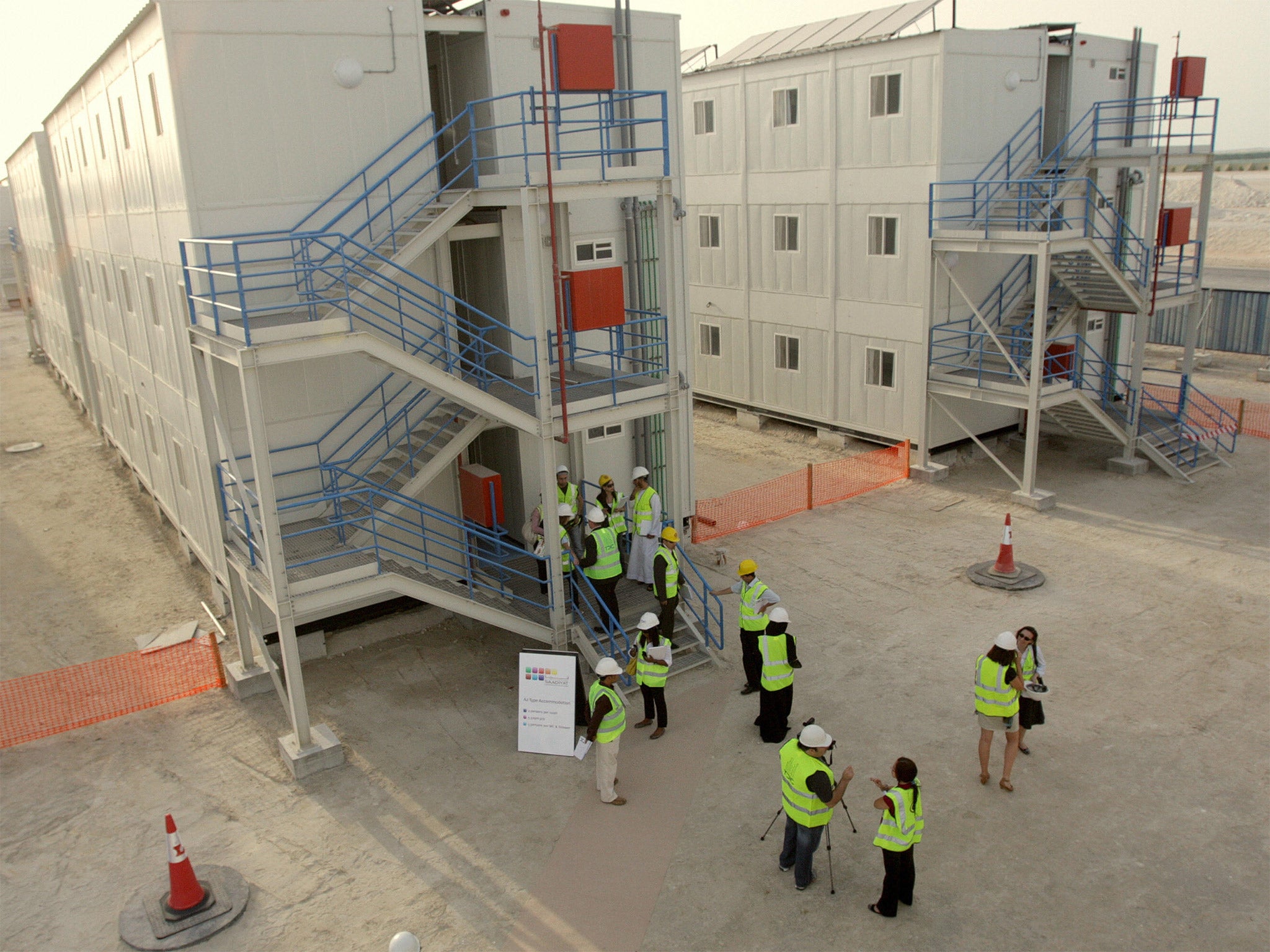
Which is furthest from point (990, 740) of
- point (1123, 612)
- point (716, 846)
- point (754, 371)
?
point (754, 371)

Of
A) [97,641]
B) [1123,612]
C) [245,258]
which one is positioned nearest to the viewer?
[245,258]

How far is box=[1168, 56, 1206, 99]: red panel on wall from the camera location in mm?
19047

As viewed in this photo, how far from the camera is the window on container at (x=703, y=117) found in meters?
23.5

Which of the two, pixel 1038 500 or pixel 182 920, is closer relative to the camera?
pixel 182 920

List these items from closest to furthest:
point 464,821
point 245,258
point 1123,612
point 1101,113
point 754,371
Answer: point 464,821 → point 245,258 → point 1123,612 → point 1101,113 → point 754,371

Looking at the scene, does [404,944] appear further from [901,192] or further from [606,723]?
[901,192]

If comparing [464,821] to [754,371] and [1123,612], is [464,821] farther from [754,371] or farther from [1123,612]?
[754,371]

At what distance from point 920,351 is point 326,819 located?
1423 centimetres

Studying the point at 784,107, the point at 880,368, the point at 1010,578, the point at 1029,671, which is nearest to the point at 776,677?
the point at 1029,671

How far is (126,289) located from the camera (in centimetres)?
1714

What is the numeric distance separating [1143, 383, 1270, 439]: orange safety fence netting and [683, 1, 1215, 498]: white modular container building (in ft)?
6.45

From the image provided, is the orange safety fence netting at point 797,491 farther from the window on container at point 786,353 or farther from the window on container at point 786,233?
the window on container at point 786,233

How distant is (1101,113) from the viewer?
68.0ft

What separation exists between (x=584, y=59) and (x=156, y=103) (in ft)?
17.9
